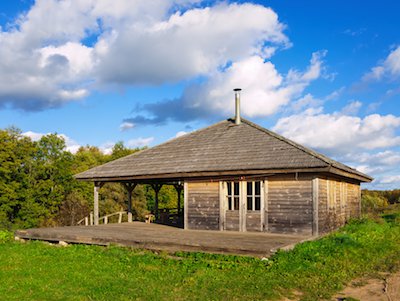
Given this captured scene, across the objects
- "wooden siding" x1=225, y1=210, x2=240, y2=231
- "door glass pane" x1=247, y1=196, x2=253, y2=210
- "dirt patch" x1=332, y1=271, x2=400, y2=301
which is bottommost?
"dirt patch" x1=332, y1=271, x2=400, y2=301

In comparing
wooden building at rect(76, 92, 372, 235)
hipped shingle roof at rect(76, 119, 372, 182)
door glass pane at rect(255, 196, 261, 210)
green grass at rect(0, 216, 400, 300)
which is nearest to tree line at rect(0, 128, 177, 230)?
hipped shingle roof at rect(76, 119, 372, 182)

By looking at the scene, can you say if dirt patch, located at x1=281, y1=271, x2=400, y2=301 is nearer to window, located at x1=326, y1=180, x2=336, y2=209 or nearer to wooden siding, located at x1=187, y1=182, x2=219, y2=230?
window, located at x1=326, y1=180, x2=336, y2=209

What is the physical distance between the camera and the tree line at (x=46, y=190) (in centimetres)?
3828

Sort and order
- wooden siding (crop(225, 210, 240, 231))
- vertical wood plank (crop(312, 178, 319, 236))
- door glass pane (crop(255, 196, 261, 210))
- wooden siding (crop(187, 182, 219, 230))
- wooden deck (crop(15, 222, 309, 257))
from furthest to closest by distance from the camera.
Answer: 1. wooden siding (crop(187, 182, 219, 230))
2. wooden siding (crop(225, 210, 240, 231))
3. door glass pane (crop(255, 196, 261, 210))
4. vertical wood plank (crop(312, 178, 319, 236))
5. wooden deck (crop(15, 222, 309, 257))

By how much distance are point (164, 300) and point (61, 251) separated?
6428 millimetres

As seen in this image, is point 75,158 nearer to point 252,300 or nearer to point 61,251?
point 61,251

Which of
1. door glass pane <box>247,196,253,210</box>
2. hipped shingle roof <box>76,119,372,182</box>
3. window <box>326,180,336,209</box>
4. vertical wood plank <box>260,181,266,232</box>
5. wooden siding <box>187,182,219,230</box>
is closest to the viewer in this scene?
hipped shingle roof <box>76,119,372,182</box>

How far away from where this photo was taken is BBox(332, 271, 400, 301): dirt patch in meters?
7.99

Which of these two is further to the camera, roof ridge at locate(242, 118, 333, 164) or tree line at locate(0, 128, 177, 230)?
tree line at locate(0, 128, 177, 230)

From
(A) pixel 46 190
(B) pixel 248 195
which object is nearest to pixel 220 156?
(B) pixel 248 195

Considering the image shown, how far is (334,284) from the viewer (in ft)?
28.9

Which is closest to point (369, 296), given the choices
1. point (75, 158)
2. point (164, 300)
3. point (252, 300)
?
point (252, 300)

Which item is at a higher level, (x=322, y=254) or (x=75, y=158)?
(x=75, y=158)

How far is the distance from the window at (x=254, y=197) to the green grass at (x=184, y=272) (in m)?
3.43
